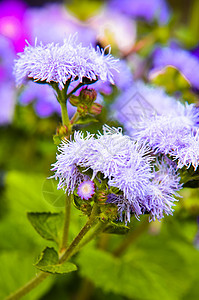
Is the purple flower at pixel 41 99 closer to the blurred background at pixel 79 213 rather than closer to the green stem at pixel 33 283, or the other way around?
the blurred background at pixel 79 213

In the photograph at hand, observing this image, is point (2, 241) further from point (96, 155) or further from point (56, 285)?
point (96, 155)

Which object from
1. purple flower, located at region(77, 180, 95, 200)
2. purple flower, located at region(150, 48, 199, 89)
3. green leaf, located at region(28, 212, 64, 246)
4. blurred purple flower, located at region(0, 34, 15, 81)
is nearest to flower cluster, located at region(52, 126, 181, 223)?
purple flower, located at region(77, 180, 95, 200)

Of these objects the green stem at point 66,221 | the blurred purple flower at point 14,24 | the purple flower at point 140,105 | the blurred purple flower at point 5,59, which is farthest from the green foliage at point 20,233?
the blurred purple flower at point 14,24

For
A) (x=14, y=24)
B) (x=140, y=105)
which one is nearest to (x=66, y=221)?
(x=140, y=105)

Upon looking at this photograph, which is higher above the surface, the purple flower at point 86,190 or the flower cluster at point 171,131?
the flower cluster at point 171,131

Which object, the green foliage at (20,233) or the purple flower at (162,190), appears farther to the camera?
the green foliage at (20,233)

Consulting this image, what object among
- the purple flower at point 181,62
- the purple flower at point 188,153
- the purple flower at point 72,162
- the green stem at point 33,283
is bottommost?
the green stem at point 33,283
